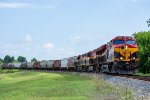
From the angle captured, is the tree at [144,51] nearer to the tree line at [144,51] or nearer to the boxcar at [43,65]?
the tree line at [144,51]

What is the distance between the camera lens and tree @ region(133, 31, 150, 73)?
84969mm

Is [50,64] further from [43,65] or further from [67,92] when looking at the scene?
[67,92]

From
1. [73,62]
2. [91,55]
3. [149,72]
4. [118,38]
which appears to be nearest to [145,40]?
[149,72]

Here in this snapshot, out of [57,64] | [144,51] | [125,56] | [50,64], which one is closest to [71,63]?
[144,51]

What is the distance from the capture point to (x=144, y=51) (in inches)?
3465

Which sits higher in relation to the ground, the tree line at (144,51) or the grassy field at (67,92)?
the tree line at (144,51)

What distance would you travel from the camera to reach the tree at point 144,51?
3345 inches

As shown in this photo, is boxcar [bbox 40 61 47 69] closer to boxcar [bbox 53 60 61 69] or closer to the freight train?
boxcar [bbox 53 60 61 69]

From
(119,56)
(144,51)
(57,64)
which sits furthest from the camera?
(57,64)

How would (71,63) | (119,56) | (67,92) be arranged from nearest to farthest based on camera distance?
(67,92) < (119,56) < (71,63)

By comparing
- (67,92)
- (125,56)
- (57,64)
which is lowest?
(67,92)

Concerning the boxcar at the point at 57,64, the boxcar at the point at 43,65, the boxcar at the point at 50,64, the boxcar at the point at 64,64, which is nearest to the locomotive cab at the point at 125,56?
the boxcar at the point at 64,64

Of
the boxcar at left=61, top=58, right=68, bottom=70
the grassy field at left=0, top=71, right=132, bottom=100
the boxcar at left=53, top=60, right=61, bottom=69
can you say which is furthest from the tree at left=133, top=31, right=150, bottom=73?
the grassy field at left=0, top=71, right=132, bottom=100

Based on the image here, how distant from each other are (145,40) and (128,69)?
52051 millimetres
